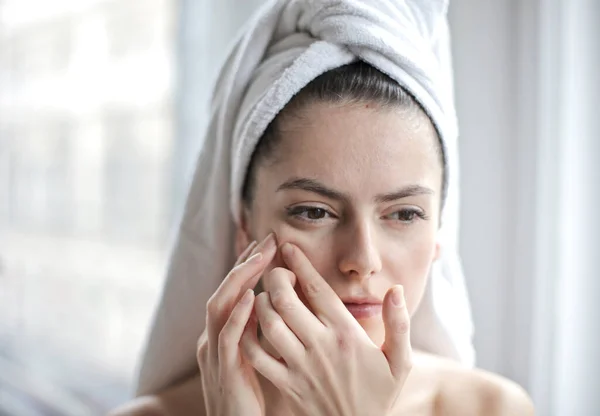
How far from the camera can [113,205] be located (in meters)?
1.87

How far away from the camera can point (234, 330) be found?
2.34 feet

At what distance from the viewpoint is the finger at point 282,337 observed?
69 centimetres

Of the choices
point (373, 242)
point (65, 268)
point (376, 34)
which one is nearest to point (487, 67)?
point (376, 34)

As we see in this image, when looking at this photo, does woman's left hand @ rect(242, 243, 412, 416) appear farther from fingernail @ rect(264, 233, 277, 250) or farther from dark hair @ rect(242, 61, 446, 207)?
dark hair @ rect(242, 61, 446, 207)

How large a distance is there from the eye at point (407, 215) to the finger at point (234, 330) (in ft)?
0.77

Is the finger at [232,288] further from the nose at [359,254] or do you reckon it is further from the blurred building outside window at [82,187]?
the blurred building outside window at [82,187]

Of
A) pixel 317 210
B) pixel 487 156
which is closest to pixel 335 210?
pixel 317 210

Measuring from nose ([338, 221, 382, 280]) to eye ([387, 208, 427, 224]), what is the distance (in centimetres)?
6

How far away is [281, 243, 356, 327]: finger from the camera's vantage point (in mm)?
705

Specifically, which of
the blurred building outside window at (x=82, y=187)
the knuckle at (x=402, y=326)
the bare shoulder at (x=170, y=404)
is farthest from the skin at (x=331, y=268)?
the blurred building outside window at (x=82, y=187)

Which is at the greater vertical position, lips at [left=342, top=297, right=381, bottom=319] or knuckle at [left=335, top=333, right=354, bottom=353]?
lips at [left=342, top=297, right=381, bottom=319]

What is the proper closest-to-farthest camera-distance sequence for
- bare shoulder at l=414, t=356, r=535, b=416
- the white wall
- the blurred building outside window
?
bare shoulder at l=414, t=356, r=535, b=416 → the white wall → the blurred building outside window

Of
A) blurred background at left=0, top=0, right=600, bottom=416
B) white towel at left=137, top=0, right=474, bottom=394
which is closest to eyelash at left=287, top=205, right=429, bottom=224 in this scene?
white towel at left=137, top=0, right=474, bottom=394

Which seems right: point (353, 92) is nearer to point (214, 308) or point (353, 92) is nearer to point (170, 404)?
point (214, 308)
